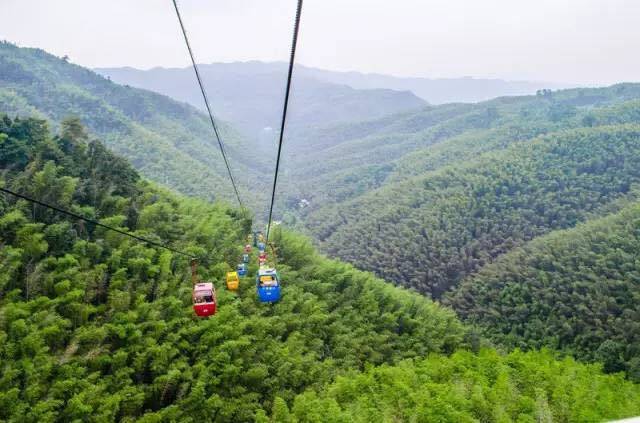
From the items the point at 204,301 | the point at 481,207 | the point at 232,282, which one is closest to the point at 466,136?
the point at 481,207

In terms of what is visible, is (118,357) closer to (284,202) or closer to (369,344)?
(369,344)

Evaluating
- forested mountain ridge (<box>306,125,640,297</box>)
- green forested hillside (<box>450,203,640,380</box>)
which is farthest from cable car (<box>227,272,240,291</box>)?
forested mountain ridge (<box>306,125,640,297</box>)

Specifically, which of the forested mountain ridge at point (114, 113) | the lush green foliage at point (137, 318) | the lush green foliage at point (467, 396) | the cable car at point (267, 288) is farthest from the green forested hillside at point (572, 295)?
the forested mountain ridge at point (114, 113)

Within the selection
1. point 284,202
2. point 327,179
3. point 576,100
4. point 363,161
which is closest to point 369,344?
point 284,202

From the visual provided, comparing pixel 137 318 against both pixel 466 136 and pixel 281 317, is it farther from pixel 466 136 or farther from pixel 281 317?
pixel 466 136

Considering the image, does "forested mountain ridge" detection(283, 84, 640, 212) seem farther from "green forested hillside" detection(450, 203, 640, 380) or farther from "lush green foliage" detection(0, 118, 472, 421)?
"lush green foliage" detection(0, 118, 472, 421)

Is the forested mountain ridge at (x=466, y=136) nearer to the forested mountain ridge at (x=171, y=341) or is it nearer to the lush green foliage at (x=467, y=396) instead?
the forested mountain ridge at (x=171, y=341)
